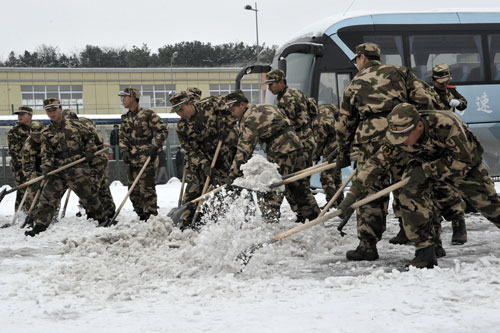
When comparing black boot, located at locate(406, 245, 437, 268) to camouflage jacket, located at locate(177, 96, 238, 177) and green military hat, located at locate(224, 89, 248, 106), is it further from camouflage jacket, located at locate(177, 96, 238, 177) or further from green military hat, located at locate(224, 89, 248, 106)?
camouflage jacket, located at locate(177, 96, 238, 177)

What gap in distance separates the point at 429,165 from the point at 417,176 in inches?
5.1

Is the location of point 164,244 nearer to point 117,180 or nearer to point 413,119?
point 413,119

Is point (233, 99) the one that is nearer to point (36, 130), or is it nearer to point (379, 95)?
point (379, 95)

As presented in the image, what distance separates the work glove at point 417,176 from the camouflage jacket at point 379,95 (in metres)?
0.52

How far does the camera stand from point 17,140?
9867 mm

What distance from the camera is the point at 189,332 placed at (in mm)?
3266

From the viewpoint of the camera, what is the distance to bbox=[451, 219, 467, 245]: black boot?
578cm

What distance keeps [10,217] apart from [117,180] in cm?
767

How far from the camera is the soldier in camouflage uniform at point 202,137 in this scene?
7668mm

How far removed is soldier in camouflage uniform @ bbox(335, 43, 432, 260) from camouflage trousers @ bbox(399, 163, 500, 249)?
14.4 inches

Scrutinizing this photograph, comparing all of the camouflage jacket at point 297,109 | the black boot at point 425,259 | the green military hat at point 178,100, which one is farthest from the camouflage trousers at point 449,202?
the green military hat at point 178,100

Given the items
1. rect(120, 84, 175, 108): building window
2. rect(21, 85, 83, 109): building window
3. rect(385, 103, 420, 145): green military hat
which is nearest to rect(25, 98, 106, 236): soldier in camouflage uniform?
rect(385, 103, 420, 145): green military hat

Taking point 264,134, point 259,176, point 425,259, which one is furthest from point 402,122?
point 264,134

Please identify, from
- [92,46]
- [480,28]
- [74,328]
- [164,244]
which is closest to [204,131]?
[164,244]
